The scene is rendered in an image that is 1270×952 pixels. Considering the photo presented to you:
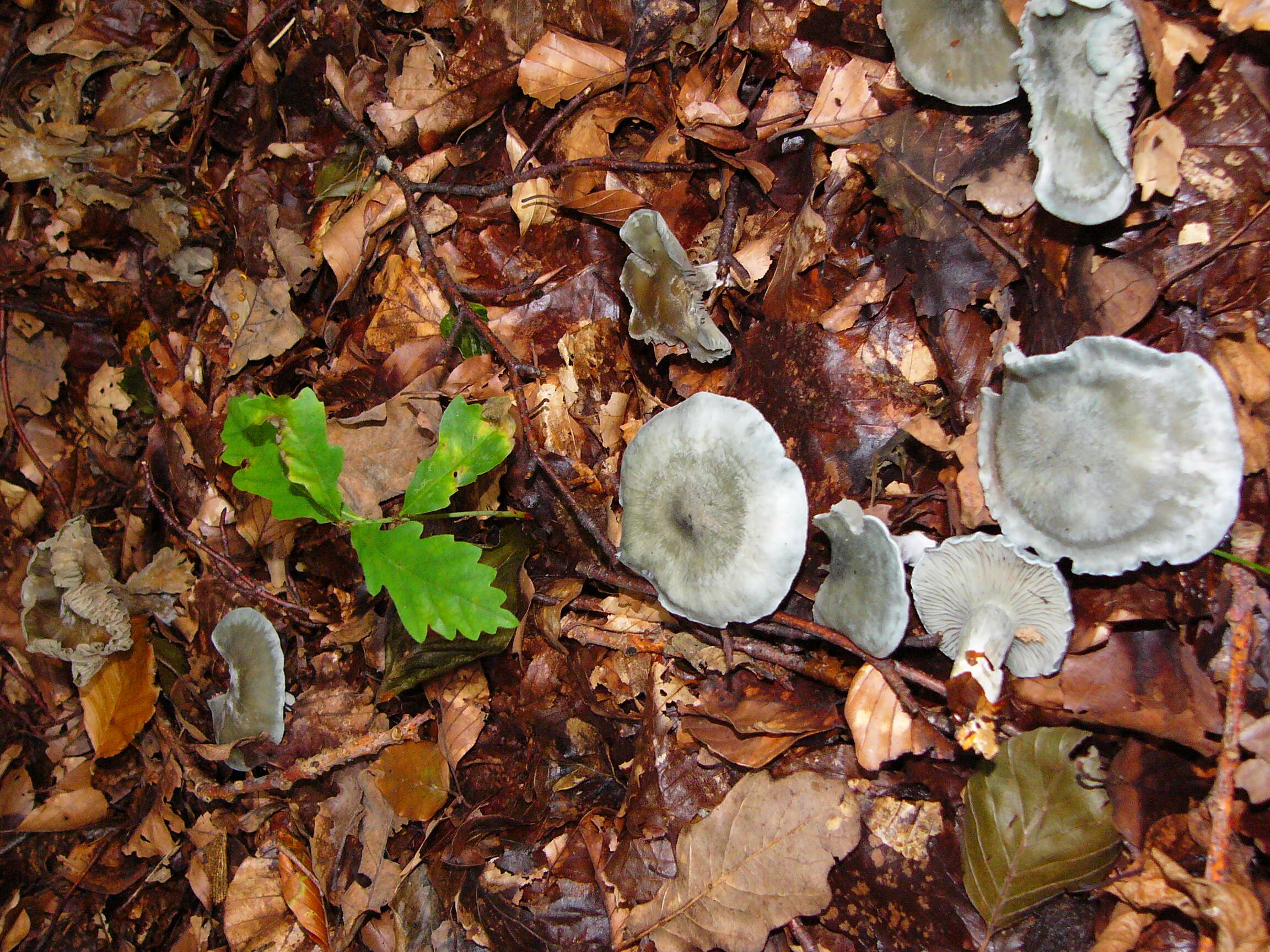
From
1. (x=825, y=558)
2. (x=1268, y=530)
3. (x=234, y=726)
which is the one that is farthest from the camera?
(x=234, y=726)

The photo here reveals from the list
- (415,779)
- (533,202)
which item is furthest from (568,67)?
(415,779)

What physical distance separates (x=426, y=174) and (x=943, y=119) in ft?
8.03

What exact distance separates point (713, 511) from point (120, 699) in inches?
138

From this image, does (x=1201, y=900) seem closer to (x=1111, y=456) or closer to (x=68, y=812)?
(x=1111, y=456)

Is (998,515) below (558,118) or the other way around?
below

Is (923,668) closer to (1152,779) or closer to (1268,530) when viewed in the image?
(1152,779)

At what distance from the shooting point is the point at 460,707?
3.08 meters

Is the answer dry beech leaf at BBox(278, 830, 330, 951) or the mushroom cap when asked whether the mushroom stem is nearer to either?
the mushroom cap

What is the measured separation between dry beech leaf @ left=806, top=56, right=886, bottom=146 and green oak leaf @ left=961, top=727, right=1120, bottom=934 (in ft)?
7.85

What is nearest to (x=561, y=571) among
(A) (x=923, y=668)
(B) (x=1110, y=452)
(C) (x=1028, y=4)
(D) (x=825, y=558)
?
(D) (x=825, y=558)

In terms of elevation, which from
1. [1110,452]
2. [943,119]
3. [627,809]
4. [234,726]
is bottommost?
[234,726]

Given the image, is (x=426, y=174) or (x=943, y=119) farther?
(x=426, y=174)

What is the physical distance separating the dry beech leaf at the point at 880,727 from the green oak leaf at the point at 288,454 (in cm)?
201

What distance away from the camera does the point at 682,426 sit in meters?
2.73
